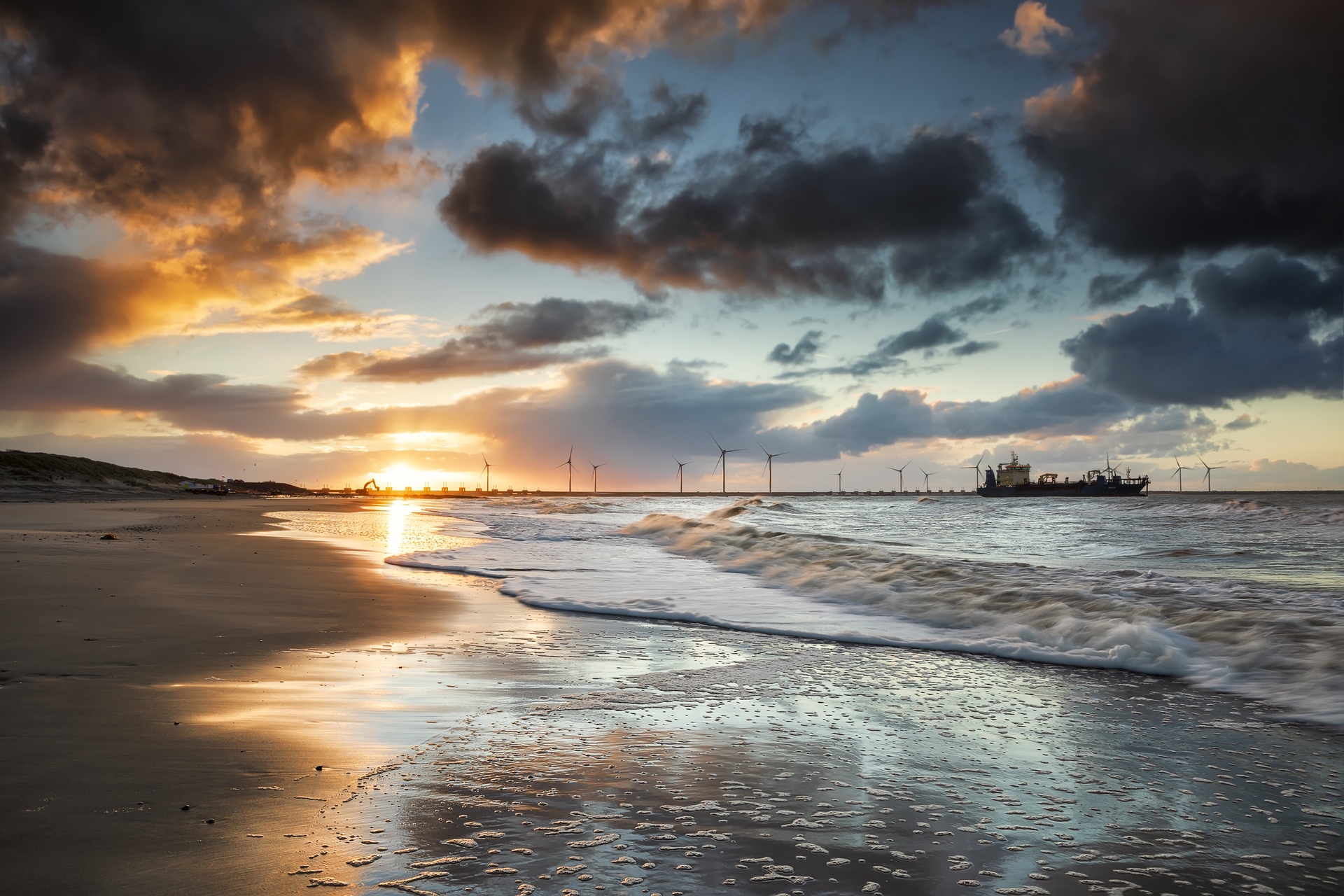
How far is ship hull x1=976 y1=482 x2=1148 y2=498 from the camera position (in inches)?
5241

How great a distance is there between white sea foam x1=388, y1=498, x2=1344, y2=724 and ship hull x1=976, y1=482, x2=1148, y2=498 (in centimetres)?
12703

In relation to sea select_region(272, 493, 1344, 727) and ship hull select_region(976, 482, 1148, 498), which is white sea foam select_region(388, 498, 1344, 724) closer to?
sea select_region(272, 493, 1344, 727)

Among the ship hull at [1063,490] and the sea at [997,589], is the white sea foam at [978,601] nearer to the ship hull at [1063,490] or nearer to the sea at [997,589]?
the sea at [997,589]

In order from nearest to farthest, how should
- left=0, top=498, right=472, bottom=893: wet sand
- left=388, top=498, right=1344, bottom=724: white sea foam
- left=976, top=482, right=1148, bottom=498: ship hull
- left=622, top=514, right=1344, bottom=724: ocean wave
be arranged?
left=0, top=498, right=472, bottom=893: wet sand → left=622, top=514, right=1344, bottom=724: ocean wave → left=388, top=498, right=1344, bottom=724: white sea foam → left=976, top=482, right=1148, bottom=498: ship hull

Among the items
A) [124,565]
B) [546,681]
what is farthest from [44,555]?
[546,681]

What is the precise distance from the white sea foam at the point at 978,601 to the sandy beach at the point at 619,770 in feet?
3.18

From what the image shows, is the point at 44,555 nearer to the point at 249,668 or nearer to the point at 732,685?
the point at 249,668

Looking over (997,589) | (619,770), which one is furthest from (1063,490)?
(619,770)

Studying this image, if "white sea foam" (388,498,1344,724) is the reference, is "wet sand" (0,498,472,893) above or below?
above

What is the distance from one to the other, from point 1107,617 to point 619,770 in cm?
771

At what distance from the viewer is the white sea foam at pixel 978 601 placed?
7.39 m

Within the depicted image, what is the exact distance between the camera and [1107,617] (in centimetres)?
905

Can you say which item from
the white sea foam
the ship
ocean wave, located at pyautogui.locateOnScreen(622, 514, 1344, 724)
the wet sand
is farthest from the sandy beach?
the ship

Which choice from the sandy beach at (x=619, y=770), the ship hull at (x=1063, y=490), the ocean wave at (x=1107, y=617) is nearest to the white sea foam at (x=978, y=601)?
the ocean wave at (x=1107, y=617)
